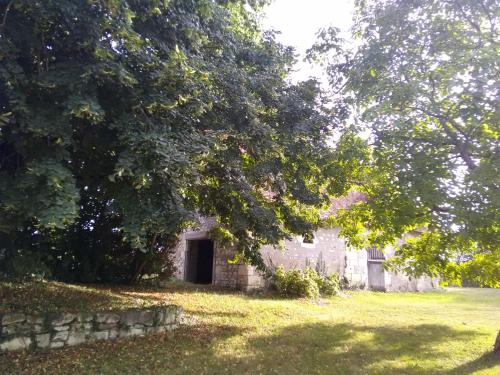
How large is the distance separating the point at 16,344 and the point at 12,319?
39 centimetres

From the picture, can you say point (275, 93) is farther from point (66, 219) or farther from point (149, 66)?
point (66, 219)

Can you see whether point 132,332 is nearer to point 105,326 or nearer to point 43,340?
point 105,326

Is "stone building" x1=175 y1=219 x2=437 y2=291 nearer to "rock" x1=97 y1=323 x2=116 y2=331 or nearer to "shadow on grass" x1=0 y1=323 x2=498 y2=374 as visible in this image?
"shadow on grass" x1=0 y1=323 x2=498 y2=374

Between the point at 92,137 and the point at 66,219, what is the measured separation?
1.94 metres

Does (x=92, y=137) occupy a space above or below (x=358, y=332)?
above

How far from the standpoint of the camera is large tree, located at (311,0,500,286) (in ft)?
18.1

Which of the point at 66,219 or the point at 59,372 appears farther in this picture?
the point at 59,372

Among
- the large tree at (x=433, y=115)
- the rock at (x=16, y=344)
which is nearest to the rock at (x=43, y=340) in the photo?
the rock at (x=16, y=344)

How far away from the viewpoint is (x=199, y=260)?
17438 millimetres

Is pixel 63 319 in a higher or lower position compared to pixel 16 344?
higher

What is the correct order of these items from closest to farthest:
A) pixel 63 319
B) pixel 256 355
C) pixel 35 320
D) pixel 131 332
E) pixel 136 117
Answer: pixel 136 117
pixel 35 320
pixel 63 319
pixel 256 355
pixel 131 332

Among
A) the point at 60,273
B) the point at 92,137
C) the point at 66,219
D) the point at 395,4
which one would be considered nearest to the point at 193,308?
the point at 60,273

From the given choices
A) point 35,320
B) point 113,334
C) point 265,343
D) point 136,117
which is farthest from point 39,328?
point 265,343

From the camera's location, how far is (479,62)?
5.30 metres
